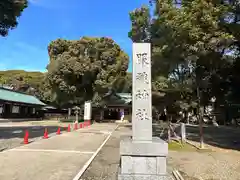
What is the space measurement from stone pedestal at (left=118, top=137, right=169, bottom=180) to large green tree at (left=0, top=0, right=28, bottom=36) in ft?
37.6

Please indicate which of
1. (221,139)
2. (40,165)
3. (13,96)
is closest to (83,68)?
(13,96)

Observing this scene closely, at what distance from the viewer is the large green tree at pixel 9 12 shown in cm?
1257

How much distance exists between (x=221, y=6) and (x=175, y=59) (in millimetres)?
3724

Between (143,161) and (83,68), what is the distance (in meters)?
32.0

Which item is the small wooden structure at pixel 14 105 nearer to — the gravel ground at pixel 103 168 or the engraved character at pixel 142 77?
the gravel ground at pixel 103 168

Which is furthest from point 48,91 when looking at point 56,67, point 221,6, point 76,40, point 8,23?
point 221,6

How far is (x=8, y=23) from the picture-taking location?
44.0 ft

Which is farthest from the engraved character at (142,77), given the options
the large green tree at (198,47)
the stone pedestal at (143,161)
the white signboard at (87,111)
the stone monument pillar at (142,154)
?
the white signboard at (87,111)

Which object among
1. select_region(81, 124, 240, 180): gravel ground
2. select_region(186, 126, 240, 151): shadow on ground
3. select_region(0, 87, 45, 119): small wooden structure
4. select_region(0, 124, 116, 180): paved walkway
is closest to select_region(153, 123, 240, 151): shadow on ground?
select_region(186, 126, 240, 151): shadow on ground

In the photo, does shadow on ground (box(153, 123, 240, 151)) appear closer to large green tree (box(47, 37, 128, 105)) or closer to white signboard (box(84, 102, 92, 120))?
white signboard (box(84, 102, 92, 120))

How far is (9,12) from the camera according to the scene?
12930 mm

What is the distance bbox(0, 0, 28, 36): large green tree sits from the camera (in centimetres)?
1257

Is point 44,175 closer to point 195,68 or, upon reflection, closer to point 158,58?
point 195,68

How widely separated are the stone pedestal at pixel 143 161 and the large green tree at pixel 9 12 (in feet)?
37.6
